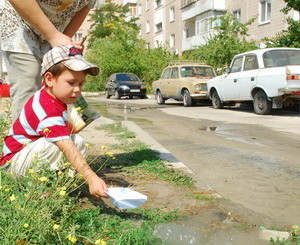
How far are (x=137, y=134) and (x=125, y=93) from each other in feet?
52.4

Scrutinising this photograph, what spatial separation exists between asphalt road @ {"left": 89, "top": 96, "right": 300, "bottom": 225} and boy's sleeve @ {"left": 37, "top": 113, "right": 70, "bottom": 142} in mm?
1442

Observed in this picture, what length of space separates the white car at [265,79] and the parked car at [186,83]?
6.76 feet

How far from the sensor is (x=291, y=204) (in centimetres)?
300

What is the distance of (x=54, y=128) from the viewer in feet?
7.91

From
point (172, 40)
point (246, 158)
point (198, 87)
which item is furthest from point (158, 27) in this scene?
point (246, 158)

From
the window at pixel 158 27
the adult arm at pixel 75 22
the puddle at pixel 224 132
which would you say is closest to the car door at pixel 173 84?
the puddle at pixel 224 132

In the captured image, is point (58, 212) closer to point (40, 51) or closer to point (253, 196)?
point (40, 51)

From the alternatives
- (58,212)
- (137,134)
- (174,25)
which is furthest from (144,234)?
(174,25)

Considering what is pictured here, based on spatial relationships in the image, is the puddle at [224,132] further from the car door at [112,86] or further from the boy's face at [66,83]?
the car door at [112,86]

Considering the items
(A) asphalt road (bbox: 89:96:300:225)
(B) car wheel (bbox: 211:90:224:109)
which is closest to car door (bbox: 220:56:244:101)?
(B) car wheel (bbox: 211:90:224:109)

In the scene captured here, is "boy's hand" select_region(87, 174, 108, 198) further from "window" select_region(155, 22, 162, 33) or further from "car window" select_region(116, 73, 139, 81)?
"window" select_region(155, 22, 162, 33)

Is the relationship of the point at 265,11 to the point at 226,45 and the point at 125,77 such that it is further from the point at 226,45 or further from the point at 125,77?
the point at 125,77

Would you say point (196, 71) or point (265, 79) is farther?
point (196, 71)

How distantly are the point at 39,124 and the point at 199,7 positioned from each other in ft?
99.9
